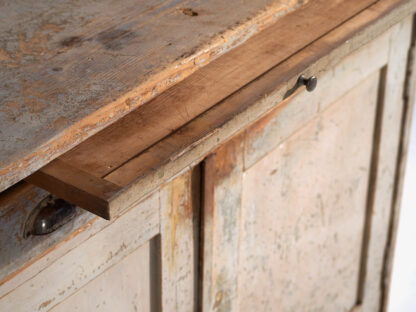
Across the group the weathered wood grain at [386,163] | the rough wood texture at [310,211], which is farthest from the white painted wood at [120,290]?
the weathered wood grain at [386,163]

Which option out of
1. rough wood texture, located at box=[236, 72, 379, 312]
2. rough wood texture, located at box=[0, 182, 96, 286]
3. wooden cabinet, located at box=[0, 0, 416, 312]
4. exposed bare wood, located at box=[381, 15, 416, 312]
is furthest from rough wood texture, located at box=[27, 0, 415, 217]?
exposed bare wood, located at box=[381, 15, 416, 312]

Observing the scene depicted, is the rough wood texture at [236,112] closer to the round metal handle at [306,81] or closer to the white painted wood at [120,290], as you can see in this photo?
the round metal handle at [306,81]

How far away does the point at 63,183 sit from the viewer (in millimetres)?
819

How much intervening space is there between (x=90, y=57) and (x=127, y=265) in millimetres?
383

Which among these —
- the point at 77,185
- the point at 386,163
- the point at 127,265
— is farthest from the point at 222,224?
the point at 386,163

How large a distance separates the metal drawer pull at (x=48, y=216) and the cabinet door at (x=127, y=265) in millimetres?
46

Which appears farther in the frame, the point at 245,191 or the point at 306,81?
the point at 245,191

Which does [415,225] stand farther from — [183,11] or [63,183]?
[63,183]

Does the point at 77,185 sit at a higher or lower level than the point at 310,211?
higher

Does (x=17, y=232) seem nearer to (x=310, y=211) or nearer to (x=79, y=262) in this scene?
(x=79, y=262)

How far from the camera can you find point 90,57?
92 cm

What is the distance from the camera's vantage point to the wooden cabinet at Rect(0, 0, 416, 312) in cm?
92

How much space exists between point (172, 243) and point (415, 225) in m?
1.71

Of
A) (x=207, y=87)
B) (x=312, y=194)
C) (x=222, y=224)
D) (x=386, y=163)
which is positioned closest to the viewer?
(x=207, y=87)
